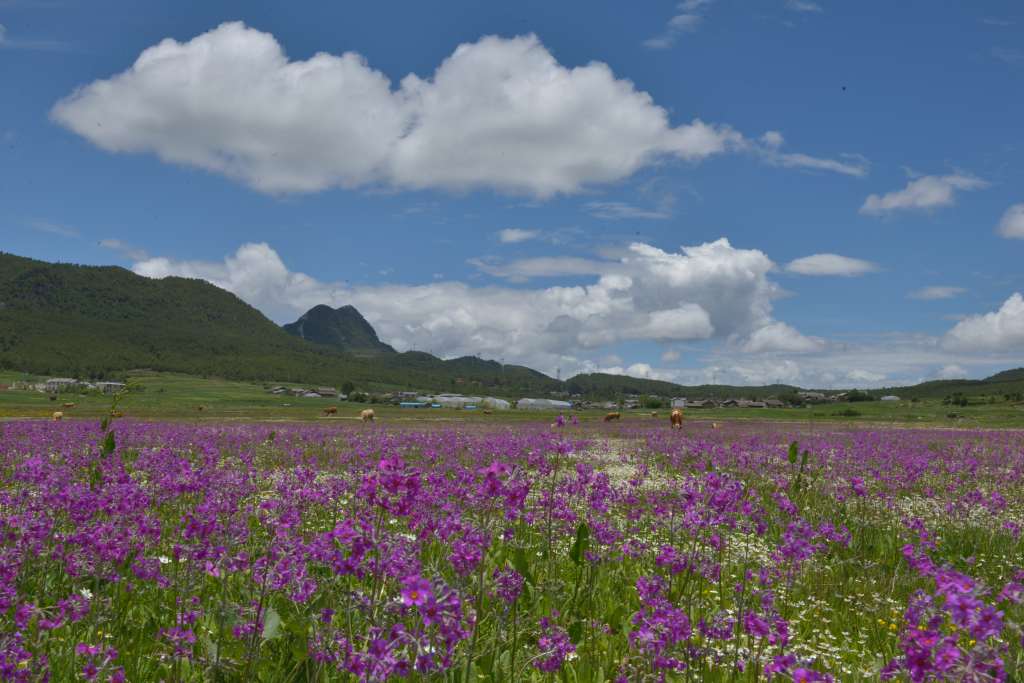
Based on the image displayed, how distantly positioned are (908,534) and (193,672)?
10814 millimetres

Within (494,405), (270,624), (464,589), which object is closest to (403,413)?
(494,405)

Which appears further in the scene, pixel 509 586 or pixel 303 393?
pixel 303 393

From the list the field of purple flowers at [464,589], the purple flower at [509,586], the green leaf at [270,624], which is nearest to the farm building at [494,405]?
the field of purple flowers at [464,589]

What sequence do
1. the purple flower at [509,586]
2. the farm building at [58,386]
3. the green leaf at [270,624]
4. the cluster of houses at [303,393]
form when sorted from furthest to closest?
the cluster of houses at [303,393] → the farm building at [58,386] → the purple flower at [509,586] → the green leaf at [270,624]

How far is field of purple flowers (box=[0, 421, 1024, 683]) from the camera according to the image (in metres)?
3.58

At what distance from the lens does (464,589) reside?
4594 millimetres

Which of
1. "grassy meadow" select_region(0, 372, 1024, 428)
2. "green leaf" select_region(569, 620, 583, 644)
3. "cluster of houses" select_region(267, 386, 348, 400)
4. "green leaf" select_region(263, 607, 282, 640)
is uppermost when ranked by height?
"green leaf" select_region(263, 607, 282, 640)

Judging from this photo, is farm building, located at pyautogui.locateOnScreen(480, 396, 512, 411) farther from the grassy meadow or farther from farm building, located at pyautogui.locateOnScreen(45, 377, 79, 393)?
farm building, located at pyautogui.locateOnScreen(45, 377, 79, 393)

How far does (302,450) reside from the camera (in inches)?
879

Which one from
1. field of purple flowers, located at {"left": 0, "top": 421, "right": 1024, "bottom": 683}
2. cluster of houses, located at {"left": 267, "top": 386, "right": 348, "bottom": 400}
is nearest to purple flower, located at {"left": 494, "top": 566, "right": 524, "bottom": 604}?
field of purple flowers, located at {"left": 0, "top": 421, "right": 1024, "bottom": 683}

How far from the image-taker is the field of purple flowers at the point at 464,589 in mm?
3578

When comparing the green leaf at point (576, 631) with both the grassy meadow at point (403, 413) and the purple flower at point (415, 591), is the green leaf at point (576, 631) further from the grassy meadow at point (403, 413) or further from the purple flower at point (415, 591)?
the grassy meadow at point (403, 413)

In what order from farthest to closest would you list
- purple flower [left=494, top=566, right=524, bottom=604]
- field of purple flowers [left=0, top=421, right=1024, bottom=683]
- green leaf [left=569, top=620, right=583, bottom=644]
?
green leaf [left=569, top=620, right=583, bottom=644] < purple flower [left=494, top=566, right=524, bottom=604] < field of purple flowers [left=0, top=421, right=1024, bottom=683]

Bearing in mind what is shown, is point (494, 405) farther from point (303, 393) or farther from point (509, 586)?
point (509, 586)
